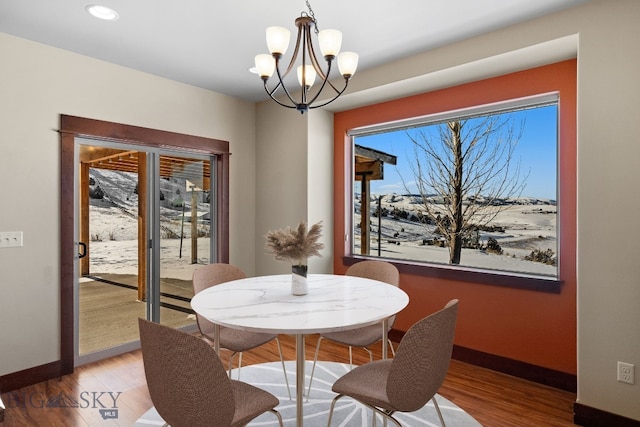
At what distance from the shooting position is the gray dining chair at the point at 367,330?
7.66 feet

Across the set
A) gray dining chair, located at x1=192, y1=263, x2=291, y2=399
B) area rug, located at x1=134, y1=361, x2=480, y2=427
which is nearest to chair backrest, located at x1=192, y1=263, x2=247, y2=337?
gray dining chair, located at x1=192, y1=263, x2=291, y2=399

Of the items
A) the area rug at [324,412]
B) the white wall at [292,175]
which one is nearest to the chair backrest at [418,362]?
the area rug at [324,412]

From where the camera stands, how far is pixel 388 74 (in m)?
3.21

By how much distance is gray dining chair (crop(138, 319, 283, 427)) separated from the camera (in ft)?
4.21

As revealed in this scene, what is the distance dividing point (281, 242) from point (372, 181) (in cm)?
215

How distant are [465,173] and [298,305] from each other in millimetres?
2162

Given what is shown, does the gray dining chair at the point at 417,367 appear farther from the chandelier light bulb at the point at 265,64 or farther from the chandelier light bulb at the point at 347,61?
the chandelier light bulb at the point at 265,64

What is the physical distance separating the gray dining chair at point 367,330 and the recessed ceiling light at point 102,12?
7.75 feet

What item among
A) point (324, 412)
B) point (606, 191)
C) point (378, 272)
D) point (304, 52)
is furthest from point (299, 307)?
point (606, 191)

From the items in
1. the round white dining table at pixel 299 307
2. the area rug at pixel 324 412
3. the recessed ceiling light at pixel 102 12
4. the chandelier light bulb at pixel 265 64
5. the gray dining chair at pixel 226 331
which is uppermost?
the recessed ceiling light at pixel 102 12

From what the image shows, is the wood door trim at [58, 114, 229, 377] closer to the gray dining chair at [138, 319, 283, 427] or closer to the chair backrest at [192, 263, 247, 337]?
the chair backrest at [192, 263, 247, 337]

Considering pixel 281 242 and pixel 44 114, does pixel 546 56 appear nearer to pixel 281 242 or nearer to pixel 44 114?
pixel 281 242

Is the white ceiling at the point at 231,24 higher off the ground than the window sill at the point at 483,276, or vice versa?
the white ceiling at the point at 231,24

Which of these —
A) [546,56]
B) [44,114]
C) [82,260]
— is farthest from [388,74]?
[82,260]
